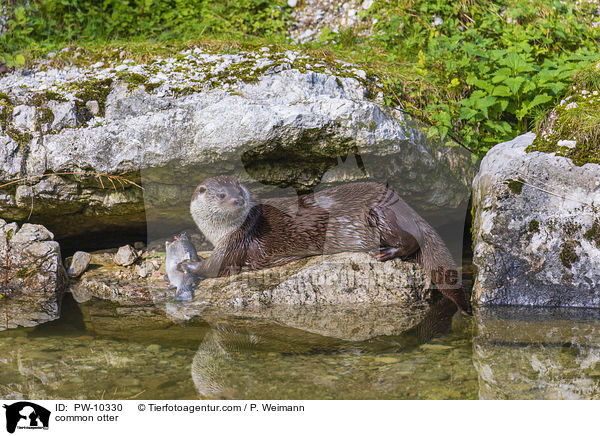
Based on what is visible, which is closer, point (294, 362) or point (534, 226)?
point (294, 362)

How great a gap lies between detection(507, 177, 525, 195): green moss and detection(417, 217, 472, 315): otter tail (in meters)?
0.66

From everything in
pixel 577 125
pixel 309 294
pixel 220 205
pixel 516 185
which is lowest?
pixel 309 294

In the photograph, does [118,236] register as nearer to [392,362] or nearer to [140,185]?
[140,185]

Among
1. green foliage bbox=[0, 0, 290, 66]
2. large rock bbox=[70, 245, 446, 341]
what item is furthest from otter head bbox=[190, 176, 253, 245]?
green foliage bbox=[0, 0, 290, 66]

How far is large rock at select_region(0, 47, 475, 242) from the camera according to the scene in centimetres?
387

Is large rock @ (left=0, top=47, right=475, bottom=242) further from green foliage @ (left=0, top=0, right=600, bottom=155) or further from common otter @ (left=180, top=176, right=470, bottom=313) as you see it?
green foliage @ (left=0, top=0, right=600, bottom=155)

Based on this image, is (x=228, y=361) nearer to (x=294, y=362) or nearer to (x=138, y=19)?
(x=294, y=362)

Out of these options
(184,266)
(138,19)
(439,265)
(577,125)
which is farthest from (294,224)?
(138,19)

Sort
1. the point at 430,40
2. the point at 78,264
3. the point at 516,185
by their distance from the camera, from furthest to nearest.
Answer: the point at 430,40, the point at 78,264, the point at 516,185

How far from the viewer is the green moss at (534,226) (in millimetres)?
3505

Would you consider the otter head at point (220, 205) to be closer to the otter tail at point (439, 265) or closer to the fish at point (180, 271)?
the fish at point (180, 271)

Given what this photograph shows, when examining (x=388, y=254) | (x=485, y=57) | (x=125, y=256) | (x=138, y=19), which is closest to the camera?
(x=388, y=254)

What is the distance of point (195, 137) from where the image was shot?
389 cm
